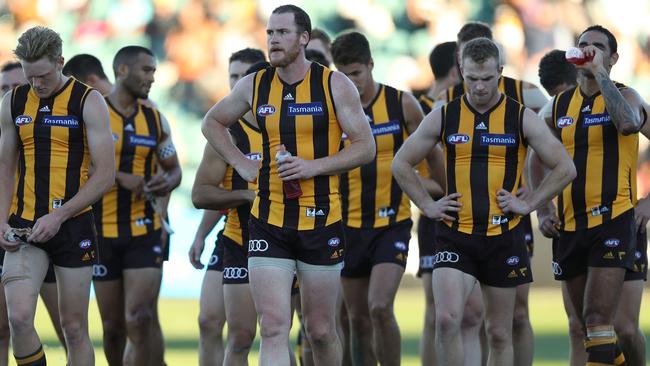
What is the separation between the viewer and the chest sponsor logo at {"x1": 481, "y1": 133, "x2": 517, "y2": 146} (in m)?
7.89

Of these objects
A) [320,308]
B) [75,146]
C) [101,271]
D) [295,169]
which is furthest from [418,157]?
[101,271]

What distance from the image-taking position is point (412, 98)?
9.61 meters

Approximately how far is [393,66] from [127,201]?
8706 millimetres

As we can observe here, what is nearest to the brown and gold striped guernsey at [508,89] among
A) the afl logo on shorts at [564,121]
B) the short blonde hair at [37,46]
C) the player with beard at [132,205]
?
the afl logo on shorts at [564,121]

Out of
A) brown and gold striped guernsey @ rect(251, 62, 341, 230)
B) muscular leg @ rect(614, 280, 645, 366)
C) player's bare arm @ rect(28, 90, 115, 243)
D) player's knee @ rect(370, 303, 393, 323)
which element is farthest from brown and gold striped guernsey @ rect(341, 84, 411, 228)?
player's bare arm @ rect(28, 90, 115, 243)

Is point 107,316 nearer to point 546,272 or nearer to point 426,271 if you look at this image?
point 426,271

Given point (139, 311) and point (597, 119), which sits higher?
point (597, 119)

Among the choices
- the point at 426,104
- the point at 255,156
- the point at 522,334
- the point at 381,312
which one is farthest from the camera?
the point at 426,104

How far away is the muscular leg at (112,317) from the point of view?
9.67m

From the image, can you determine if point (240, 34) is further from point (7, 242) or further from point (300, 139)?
point (300, 139)

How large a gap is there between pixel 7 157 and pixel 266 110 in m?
1.60

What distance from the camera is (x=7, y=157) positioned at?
7.85 m

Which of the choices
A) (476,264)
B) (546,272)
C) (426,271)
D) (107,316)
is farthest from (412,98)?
(546,272)

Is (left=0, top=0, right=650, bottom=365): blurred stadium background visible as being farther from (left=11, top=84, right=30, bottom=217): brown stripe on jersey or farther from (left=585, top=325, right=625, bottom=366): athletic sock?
(left=11, top=84, right=30, bottom=217): brown stripe on jersey
